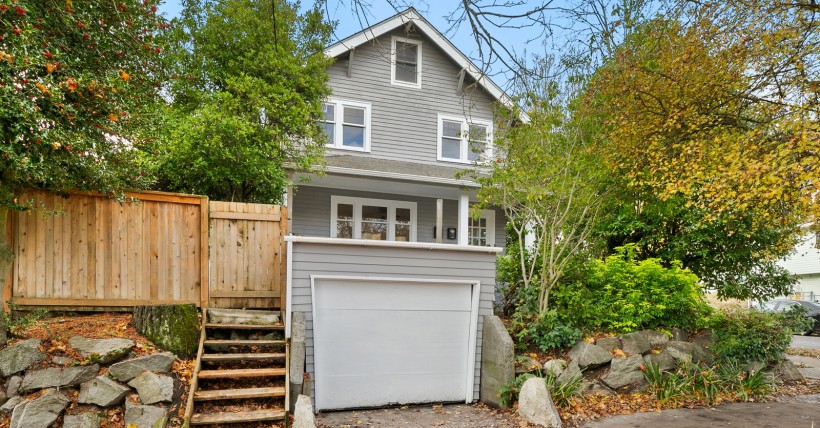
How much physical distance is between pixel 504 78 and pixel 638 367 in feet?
17.9

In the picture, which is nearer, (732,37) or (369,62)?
(732,37)

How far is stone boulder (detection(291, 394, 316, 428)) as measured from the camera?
4680 mm

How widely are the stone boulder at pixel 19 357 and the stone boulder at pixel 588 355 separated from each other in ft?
21.3

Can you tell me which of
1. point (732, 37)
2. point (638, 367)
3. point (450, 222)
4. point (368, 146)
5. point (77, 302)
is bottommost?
point (638, 367)

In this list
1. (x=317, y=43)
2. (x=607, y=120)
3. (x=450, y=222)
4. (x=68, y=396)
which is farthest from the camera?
(x=450, y=222)

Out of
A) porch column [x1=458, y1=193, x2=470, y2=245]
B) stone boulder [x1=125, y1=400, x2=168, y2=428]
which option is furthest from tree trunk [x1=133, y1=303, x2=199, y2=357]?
porch column [x1=458, y1=193, x2=470, y2=245]

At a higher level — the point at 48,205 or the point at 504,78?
the point at 504,78

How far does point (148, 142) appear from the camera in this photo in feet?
18.8

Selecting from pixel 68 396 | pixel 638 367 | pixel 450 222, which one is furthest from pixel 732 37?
pixel 68 396

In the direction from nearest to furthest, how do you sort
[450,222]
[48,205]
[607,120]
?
[48,205], [607,120], [450,222]

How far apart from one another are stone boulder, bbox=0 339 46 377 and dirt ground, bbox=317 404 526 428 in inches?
119

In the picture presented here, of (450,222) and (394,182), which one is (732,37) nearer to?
(394,182)

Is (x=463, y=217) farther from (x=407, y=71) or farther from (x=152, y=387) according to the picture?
(x=152, y=387)

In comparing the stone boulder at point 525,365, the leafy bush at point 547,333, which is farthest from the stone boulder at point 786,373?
the stone boulder at point 525,365
